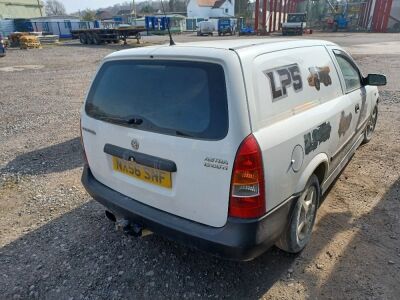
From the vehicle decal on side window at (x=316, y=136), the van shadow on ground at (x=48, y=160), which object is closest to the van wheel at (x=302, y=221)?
the vehicle decal on side window at (x=316, y=136)

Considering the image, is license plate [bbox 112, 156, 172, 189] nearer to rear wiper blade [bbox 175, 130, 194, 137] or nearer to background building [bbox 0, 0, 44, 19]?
rear wiper blade [bbox 175, 130, 194, 137]

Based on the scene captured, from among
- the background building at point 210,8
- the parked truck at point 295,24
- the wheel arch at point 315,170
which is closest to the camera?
the wheel arch at point 315,170

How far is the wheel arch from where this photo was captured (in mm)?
2398

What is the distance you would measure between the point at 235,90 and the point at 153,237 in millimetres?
1810

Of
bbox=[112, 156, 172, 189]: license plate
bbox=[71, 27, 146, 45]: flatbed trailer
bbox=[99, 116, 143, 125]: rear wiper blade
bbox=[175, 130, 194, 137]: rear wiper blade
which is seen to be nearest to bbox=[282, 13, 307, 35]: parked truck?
bbox=[71, 27, 146, 45]: flatbed trailer

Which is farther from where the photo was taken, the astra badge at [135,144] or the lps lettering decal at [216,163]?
the astra badge at [135,144]

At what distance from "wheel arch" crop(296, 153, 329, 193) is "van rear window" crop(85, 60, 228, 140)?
2.80 feet

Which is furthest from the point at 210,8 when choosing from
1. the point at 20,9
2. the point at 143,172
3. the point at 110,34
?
the point at 143,172

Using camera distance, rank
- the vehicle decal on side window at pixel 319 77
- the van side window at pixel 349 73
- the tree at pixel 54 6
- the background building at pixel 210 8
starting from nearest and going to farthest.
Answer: the vehicle decal on side window at pixel 319 77
the van side window at pixel 349 73
the background building at pixel 210 8
the tree at pixel 54 6

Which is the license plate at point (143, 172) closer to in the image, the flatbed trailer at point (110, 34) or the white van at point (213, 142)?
the white van at point (213, 142)

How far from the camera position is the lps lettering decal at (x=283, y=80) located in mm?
2191

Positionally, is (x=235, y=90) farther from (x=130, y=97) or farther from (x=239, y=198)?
(x=130, y=97)

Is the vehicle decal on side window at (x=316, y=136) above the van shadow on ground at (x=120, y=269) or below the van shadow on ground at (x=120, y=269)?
above

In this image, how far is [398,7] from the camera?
5125cm
